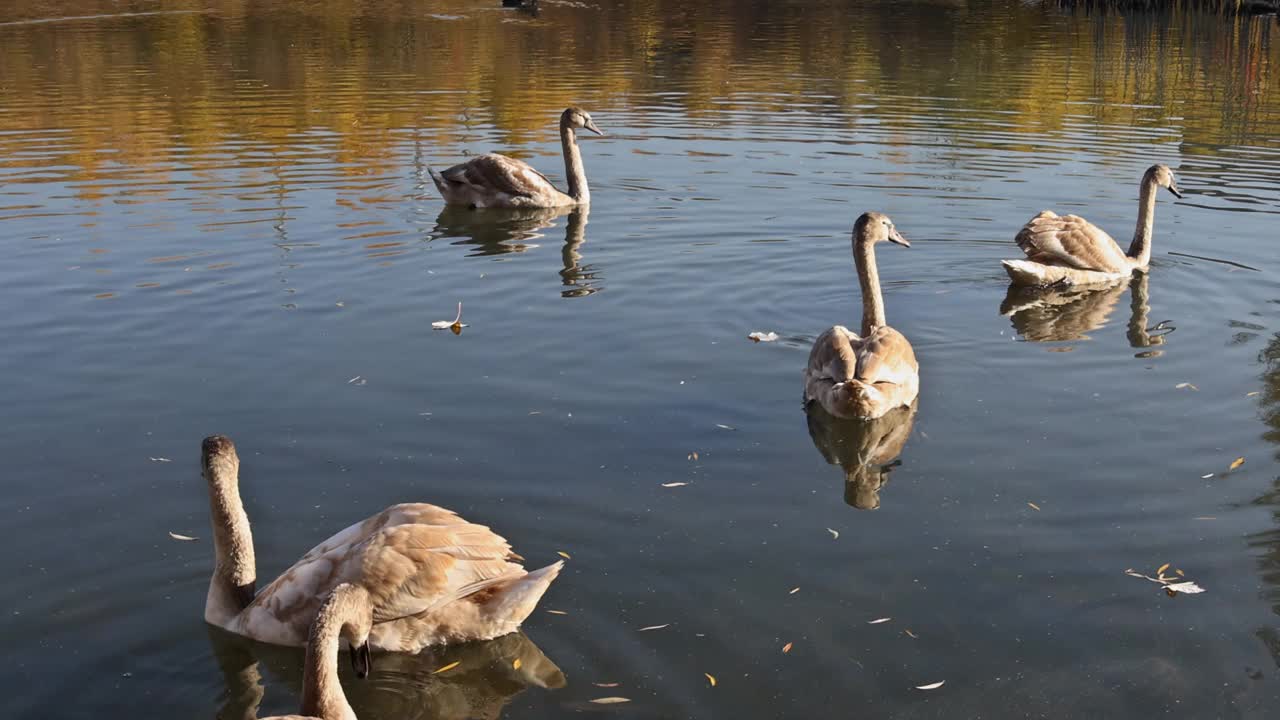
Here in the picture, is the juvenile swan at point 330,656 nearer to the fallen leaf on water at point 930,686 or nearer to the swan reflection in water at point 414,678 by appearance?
the swan reflection in water at point 414,678

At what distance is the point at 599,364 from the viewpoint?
1245cm

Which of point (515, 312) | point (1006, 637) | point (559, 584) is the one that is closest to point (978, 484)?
point (1006, 637)

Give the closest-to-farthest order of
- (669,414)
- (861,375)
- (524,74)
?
(861,375) → (669,414) → (524,74)

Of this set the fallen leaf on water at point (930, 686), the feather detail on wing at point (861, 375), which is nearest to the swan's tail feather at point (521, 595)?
the fallen leaf on water at point (930, 686)

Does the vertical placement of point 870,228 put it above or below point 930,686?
above

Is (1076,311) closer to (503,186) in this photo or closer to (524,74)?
(503,186)

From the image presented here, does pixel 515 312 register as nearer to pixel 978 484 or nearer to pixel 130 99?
pixel 978 484

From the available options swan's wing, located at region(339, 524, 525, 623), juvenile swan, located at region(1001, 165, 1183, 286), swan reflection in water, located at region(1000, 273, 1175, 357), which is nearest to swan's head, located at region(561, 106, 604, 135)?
juvenile swan, located at region(1001, 165, 1183, 286)

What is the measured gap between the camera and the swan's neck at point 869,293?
40.8 feet

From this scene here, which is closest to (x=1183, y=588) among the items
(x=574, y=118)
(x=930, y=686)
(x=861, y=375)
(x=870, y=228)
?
(x=930, y=686)

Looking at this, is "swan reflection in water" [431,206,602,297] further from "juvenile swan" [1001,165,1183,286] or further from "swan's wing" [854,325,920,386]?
"swan's wing" [854,325,920,386]

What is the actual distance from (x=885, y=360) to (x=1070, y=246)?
527cm

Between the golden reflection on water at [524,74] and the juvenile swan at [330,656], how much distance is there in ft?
55.8

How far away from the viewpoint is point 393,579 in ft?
23.2
